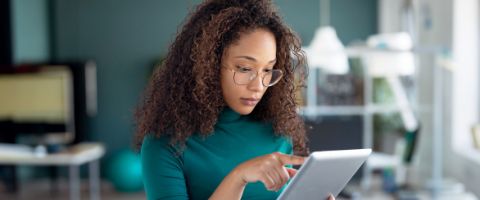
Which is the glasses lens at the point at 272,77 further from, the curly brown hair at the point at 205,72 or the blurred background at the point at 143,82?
the blurred background at the point at 143,82

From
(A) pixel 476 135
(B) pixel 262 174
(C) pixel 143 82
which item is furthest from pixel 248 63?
(C) pixel 143 82

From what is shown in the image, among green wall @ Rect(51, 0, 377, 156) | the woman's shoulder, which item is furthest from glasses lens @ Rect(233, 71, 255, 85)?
green wall @ Rect(51, 0, 377, 156)

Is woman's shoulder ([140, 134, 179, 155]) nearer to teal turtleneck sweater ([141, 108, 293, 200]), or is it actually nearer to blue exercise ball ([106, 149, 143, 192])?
teal turtleneck sweater ([141, 108, 293, 200])

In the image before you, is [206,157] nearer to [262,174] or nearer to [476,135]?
[262,174]

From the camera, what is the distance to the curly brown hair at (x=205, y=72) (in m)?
1.13

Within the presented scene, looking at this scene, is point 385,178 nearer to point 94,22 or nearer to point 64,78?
point 64,78

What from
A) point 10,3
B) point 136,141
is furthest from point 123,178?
point 136,141

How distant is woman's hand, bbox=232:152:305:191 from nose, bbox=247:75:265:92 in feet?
0.57

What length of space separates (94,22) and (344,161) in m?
6.19

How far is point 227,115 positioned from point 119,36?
19.4 ft

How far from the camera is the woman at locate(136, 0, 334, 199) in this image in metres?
1.12

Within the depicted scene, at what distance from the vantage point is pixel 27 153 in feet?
17.1

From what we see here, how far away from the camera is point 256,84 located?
112cm

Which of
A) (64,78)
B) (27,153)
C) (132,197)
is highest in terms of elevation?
Result: (64,78)
